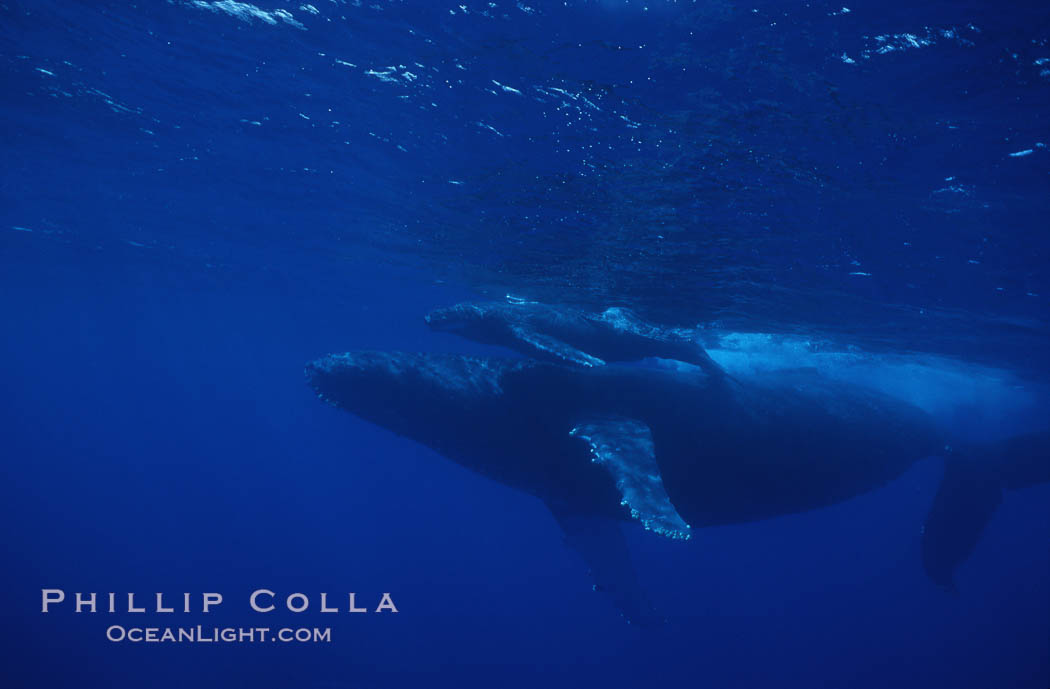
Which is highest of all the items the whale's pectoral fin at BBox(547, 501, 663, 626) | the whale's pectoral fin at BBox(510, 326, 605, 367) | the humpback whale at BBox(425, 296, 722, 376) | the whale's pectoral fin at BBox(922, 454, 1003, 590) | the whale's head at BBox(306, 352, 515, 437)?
the whale's pectoral fin at BBox(510, 326, 605, 367)

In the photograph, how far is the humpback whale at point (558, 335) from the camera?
9.27m

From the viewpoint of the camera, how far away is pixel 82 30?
11.5 metres

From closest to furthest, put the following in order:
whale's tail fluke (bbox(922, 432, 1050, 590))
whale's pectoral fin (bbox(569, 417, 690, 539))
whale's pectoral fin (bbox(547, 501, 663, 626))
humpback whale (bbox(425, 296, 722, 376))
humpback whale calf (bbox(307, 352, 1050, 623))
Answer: whale's pectoral fin (bbox(569, 417, 690, 539))
humpback whale calf (bbox(307, 352, 1050, 623))
humpback whale (bbox(425, 296, 722, 376))
whale's pectoral fin (bbox(547, 501, 663, 626))
whale's tail fluke (bbox(922, 432, 1050, 590))

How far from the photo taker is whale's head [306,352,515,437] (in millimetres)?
8438

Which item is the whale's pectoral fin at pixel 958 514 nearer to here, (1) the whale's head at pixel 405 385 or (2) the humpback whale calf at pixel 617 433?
(2) the humpback whale calf at pixel 617 433

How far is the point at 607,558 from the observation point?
11328 mm

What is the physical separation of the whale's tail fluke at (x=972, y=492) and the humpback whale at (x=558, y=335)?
665 centimetres

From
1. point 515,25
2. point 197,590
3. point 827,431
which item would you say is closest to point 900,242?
point 827,431

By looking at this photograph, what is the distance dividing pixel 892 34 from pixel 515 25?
16.0ft

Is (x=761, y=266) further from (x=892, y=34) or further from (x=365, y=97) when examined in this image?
(x=365, y=97)

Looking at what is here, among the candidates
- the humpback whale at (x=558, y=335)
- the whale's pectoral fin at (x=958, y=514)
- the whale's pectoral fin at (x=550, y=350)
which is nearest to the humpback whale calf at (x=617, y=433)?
the whale's pectoral fin at (x=550, y=350)

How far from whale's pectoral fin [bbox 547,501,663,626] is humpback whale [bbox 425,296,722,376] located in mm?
3167

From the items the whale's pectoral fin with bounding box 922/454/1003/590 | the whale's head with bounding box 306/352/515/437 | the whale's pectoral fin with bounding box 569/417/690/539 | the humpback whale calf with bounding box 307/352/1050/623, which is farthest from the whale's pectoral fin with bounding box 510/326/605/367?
the whale's pectoral fin with bounding box 922/454/1003/590

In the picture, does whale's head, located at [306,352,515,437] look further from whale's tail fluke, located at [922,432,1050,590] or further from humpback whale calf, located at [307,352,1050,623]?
whale's tail fluke, located at [922,432,1050,590]
